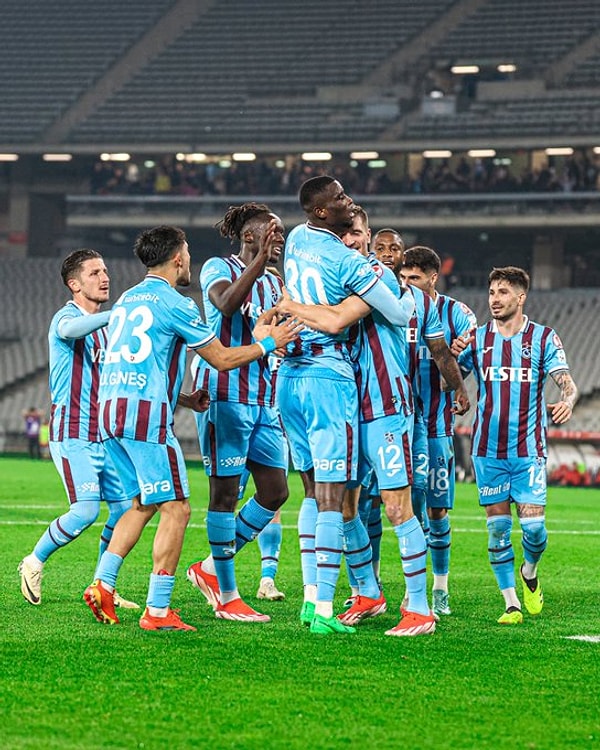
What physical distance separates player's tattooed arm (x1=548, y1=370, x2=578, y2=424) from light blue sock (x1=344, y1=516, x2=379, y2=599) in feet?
4.46

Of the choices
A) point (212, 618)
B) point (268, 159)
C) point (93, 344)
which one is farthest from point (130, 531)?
point (268, 159)

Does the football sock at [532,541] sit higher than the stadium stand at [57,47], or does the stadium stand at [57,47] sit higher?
the stadium stand at [57,47]

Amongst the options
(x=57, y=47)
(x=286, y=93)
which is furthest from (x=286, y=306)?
(x=57, y=47)

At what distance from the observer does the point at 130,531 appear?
691cm

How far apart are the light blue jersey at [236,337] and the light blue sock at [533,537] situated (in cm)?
183

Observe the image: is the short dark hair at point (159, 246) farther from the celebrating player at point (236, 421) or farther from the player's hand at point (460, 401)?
the player's hand at point (460, 401)

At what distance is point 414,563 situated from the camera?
6.70m

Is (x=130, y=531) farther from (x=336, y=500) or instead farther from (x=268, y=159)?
(x=268, y=159)

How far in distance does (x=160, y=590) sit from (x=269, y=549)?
2.07 meters

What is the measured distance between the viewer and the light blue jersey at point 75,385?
784cm

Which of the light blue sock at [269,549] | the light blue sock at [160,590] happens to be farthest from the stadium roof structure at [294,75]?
the light blue sock at [160,590]

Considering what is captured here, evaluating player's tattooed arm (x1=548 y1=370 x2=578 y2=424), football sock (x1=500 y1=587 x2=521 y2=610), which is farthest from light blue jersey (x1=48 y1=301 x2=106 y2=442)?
player's tattooed arm (x1=548 y1=370 x2=578 y2=424)

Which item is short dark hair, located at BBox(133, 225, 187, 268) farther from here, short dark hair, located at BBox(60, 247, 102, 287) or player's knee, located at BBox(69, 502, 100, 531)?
player's knee, located at BBox(69, 502, 100, 531)

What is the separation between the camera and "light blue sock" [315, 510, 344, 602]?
6.59m
